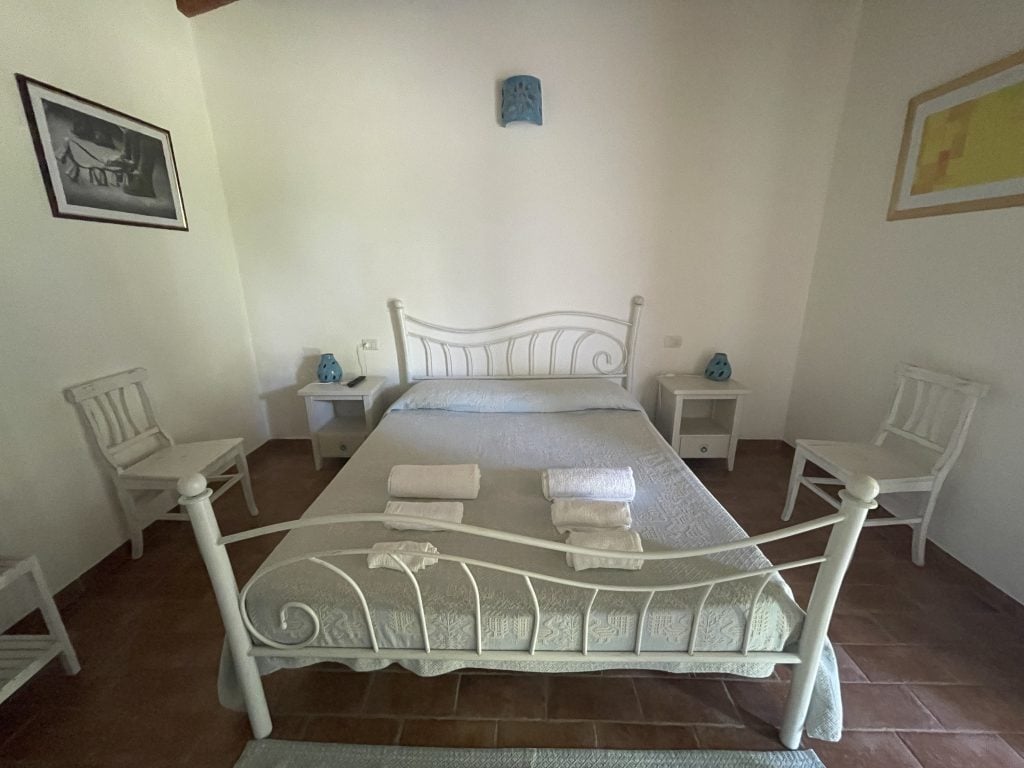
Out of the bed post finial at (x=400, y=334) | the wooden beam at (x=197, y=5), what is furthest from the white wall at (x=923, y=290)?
the wooden beam at (x=197, y=5)

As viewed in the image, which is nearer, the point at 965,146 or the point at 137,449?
the point at 965,146

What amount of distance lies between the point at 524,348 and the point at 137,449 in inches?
94.3

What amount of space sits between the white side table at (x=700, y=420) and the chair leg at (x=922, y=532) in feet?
3.37

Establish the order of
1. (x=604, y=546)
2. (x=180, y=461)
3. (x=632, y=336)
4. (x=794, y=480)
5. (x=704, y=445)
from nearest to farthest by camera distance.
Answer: (x=604, y=546)
(x=180, y=461)
(x=794, y=480)
(x=704, y=445)
(x=632, y=336)

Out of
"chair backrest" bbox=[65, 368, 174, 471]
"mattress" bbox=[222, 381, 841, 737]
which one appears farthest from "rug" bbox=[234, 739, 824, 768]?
"chair backrest" bbox=[65, 368, 174, 471]

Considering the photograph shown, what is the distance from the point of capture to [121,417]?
7.52ft

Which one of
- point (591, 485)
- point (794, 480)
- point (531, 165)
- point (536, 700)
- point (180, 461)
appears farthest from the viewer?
point (531, 165)

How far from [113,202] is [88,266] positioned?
1.29 ft

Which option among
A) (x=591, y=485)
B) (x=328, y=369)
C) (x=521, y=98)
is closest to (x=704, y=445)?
(x=591, y=485)

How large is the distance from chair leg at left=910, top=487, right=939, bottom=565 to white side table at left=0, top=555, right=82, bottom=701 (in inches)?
145

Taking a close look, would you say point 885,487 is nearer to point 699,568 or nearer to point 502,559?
point 699,568

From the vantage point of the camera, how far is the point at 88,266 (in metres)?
2.16

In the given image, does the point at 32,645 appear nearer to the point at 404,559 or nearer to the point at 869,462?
the point at 404,559

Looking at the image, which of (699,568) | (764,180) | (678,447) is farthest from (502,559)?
(764,180)
